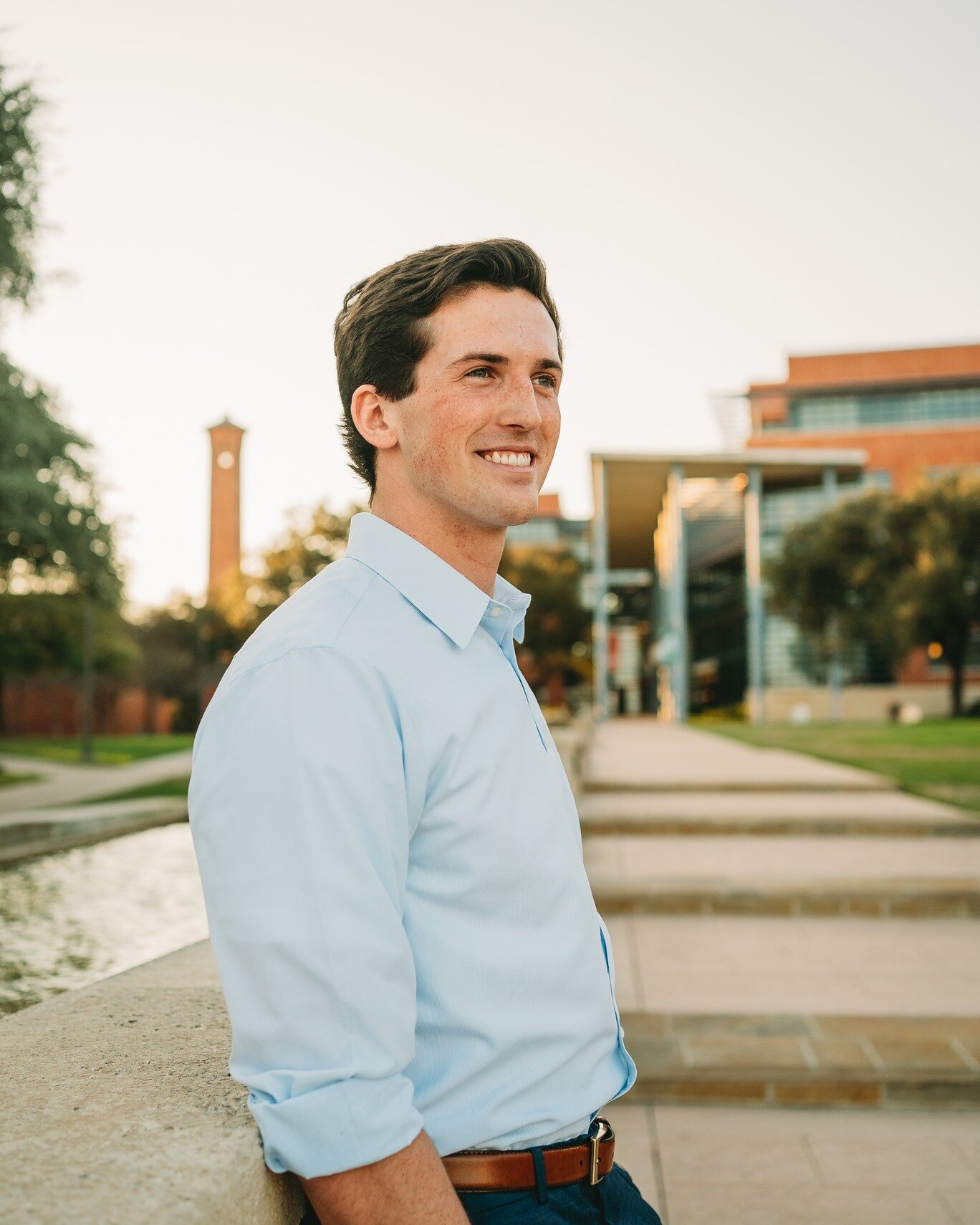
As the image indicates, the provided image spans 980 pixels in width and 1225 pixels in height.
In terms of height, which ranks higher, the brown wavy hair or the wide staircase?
the brown wavy hair

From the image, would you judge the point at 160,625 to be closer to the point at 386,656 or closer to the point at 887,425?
the point at 887,425

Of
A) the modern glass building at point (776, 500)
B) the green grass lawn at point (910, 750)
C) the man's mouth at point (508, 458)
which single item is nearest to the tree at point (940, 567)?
the modern glass building at point (776, 500)

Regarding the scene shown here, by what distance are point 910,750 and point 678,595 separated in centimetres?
2494

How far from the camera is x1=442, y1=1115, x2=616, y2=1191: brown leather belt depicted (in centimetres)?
134

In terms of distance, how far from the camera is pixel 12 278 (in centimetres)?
1177

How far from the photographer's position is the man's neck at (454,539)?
1701 millimetres

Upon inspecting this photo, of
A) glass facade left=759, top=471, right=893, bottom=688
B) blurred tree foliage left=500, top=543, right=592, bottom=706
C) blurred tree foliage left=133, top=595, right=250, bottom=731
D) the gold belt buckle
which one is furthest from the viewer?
blurred tree foliage left=500, top=543, right=592, bottom=706

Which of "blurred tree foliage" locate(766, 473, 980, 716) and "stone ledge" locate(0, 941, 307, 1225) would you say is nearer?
"stone ledge" locate(0, 941, 307, 1225)

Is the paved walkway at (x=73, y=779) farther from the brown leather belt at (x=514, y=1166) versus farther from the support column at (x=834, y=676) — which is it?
the support column at (x=834, y=676)

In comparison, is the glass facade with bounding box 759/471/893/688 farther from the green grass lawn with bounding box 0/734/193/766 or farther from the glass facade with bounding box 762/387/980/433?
the green grass lawn with bounding box 0/734/193/766

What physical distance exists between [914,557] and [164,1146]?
118 ft

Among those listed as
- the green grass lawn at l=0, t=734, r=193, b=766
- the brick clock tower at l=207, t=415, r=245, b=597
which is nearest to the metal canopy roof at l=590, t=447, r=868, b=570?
the green grass lawn at l=0, t=734, r=193, b=766

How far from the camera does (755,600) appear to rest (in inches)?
1667

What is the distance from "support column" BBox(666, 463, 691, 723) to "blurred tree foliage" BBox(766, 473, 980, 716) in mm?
5217
